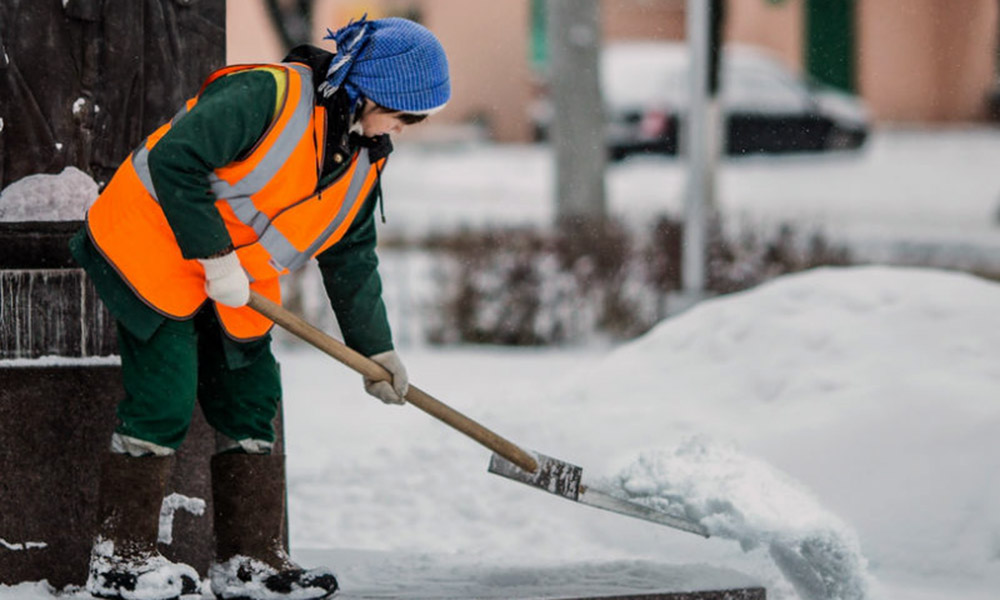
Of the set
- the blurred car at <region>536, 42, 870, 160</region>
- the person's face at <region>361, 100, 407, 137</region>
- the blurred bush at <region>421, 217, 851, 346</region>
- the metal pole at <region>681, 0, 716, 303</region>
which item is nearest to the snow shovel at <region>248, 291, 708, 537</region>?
the person's face at <region>361, 100, 407, 137</region>

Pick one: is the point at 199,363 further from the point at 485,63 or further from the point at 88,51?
the point at 485,63

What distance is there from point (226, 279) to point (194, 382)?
0.92 ft

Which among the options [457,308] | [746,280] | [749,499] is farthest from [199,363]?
[746,280]

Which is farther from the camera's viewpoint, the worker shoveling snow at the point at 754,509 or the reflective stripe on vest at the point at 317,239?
the worker shoveling snow at the point at 754,509

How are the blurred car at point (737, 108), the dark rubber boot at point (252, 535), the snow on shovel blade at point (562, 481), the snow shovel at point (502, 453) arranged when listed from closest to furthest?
the snow shovel at point (502, 453) < the dark rubber boot at point (252, 535) < the snow on shovel blade at point (562, 481) < the blurred car at point (737, 108)

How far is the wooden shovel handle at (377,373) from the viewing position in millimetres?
3400

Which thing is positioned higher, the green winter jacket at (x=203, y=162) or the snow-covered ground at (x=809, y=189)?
the green winter jacket at (x=203, y=162)

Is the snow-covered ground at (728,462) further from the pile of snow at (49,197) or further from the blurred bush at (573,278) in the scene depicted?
the blurred bush at (573,278)

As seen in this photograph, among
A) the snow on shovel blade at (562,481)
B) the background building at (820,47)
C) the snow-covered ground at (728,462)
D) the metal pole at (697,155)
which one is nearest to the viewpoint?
the snow on shovel blade at (562,481)

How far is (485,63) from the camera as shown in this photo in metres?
25.9

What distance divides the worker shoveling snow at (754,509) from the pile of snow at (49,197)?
147cm

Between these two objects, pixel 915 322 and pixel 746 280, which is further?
pixel 746 280

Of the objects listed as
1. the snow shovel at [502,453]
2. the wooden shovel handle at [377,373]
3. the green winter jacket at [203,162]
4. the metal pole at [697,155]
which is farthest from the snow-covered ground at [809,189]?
the green winter jacket at [203,162]

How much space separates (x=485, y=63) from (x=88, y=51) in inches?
878
